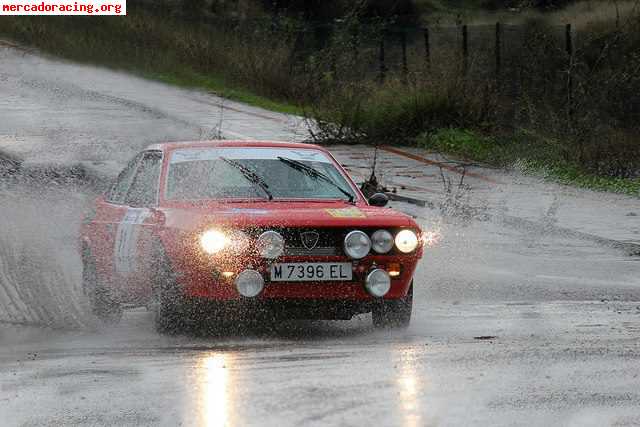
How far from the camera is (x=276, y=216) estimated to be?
9.07 metres

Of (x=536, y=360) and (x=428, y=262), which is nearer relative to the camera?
(x=536, y=360)

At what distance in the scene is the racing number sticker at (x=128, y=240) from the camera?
31.8 ft

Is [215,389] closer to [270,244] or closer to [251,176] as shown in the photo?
[270,244]

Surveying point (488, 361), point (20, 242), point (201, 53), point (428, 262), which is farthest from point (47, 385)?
point (201, 53)

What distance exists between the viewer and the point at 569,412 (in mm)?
6414

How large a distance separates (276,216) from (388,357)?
142 cm

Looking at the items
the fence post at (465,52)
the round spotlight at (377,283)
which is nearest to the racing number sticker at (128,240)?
the round spotlight at (377,283)

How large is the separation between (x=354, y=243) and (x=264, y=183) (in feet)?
3.70

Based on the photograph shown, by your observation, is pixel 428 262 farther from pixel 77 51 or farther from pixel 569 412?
pixel 77 51

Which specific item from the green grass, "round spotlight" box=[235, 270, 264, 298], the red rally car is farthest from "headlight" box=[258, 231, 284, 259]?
the green grass

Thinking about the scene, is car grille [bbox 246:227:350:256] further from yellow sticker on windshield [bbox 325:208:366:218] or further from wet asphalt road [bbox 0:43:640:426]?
wet asphalt road [bbox 0:43:640:426]

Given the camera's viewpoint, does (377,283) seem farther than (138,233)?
No

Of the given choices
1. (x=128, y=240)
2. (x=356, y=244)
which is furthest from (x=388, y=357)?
(x=128, y=240)

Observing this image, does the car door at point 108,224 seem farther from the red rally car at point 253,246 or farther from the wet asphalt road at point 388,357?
the wet asphalt road at point 388,357
